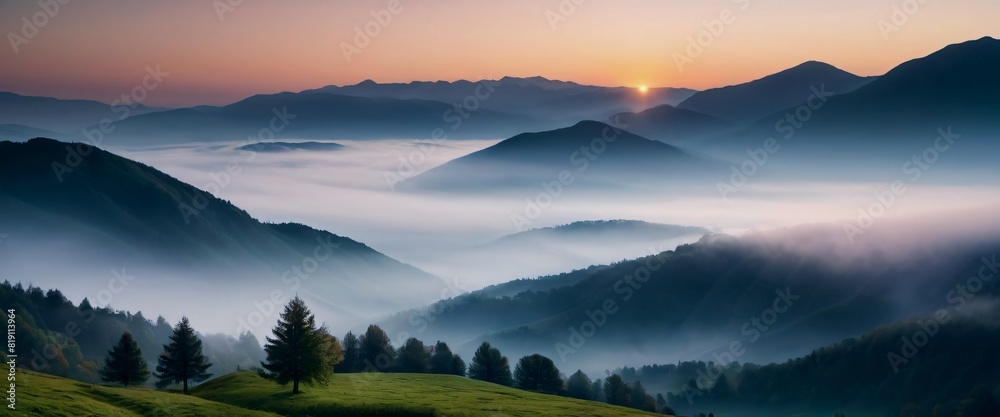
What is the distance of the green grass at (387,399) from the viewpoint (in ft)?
237

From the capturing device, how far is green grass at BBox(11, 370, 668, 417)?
6016 cm

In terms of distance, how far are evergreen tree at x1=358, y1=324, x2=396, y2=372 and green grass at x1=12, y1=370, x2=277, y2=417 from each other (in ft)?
155

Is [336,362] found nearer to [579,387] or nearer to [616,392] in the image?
[579,387]

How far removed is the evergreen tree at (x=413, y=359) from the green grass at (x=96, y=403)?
50.4 m

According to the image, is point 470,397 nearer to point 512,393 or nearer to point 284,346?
point 512,393

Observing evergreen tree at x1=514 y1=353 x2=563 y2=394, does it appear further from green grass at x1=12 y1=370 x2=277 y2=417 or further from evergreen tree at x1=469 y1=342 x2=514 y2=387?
green grass at x1=12 y1=370 x2=277 y2=417

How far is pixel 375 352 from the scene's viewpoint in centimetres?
12056

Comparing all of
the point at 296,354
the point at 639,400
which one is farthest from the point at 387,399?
the point at 639,400

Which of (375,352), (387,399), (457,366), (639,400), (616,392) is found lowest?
(387,399)

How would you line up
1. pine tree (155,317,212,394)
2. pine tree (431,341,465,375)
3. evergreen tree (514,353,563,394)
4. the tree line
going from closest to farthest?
the tree line → pine tree (155,317,212,394) → evergreen tree (514,353,563,394) → pine tree (431,341,465,375)

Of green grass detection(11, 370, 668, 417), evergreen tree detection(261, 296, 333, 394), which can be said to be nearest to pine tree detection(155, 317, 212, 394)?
green grass detection(11, 370, 668, 417)

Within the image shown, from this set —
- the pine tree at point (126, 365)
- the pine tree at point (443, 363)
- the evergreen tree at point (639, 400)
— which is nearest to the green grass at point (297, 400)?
the pine tree at point (126, 365)

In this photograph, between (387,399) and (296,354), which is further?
(296,354)

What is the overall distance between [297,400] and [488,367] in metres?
50.6
